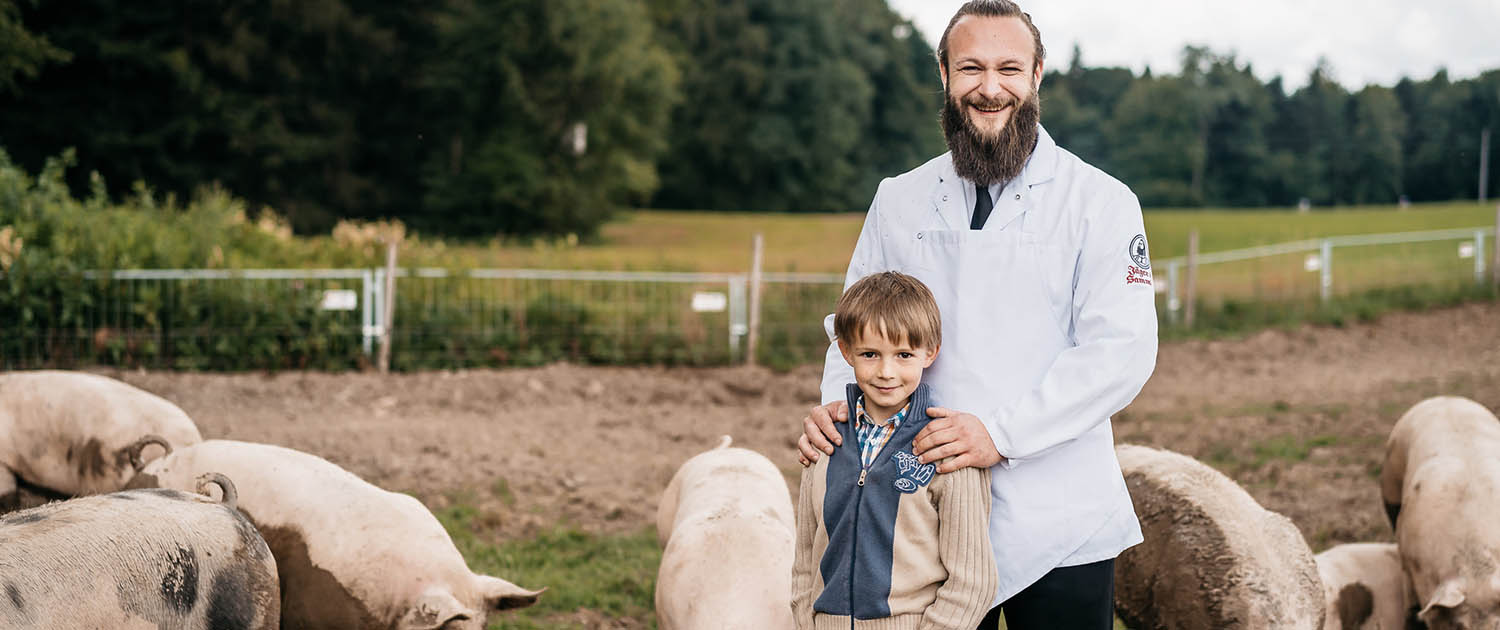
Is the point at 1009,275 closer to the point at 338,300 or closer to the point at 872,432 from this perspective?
the point at 872,432

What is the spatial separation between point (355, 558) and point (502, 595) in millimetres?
525

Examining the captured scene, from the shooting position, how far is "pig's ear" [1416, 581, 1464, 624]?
4.22 metres

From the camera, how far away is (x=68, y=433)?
5199 millimetres

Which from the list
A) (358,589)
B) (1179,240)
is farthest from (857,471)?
(1179,240)

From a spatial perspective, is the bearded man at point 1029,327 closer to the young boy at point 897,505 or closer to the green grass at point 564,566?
the young boy at point 897,505

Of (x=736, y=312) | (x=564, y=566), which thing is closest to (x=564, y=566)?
(x=564, y=566)

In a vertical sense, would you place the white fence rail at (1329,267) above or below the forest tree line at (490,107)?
below

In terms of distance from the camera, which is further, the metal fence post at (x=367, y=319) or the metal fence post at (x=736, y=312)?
the metal fence post at (x=736, y=312)

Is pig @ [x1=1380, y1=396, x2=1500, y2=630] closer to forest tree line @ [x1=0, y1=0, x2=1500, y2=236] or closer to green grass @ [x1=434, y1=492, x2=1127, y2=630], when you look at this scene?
green grass @ [x1=434, y1=492, x2=1127, y2=630]

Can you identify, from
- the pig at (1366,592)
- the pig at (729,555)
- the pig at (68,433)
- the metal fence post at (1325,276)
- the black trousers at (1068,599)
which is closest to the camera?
the black trousers at (1068,599)

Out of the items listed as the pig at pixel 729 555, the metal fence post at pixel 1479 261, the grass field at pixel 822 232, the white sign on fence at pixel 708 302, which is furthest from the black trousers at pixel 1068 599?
the grass field at pixel 822 232

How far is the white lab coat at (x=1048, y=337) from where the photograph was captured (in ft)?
7.82

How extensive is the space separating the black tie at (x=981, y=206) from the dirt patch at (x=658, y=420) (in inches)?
174

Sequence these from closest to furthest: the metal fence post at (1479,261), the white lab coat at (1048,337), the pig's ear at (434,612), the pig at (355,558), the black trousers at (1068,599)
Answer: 1. the white lab coat at (1048,337)
2. the black trousers at (1068,599)
3. the pig's ear at (434,612)
4. the pig at (355,558)
5. the metal fence post at (1479,261)
